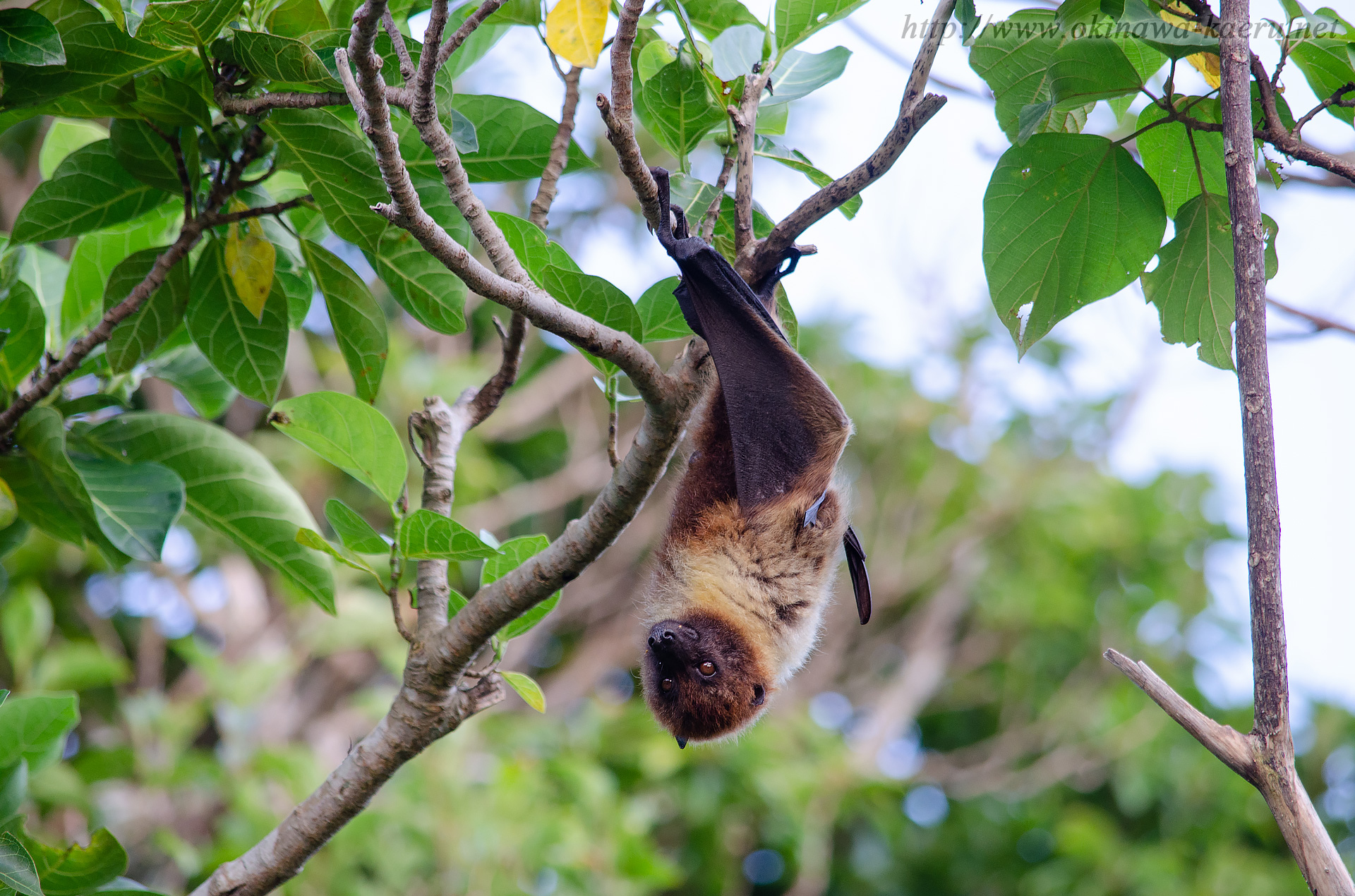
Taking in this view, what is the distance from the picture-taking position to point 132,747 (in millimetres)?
4750

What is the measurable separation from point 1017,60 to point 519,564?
153 cm

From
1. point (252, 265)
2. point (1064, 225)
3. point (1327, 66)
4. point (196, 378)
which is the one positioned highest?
point (1327, 66)

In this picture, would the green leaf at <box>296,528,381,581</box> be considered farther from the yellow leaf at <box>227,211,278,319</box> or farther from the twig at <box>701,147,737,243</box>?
the twig at <box>701,147,737,243</box>

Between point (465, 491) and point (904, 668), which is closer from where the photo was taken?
point (465, 491)

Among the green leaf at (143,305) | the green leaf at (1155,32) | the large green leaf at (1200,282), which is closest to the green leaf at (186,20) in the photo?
the green leaf at (143,305)

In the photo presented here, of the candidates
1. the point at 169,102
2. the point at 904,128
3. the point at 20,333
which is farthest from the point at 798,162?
the point at 20,333

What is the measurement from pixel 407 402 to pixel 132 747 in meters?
2.60

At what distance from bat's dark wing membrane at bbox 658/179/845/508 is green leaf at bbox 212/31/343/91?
0.74 m

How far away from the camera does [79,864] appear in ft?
6.11

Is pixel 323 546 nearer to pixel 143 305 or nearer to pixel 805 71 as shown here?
pixel 143 305

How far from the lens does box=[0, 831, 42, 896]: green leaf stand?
1.55 m

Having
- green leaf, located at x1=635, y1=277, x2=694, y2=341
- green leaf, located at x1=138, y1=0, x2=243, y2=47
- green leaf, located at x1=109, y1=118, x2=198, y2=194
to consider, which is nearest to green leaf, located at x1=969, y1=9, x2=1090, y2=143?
green leaf, located at x1=635, y1=277, x2=694, y2=341

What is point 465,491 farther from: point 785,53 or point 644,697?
point 785,53

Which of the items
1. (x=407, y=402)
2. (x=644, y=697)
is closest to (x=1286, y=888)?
(x=644, y=697)
